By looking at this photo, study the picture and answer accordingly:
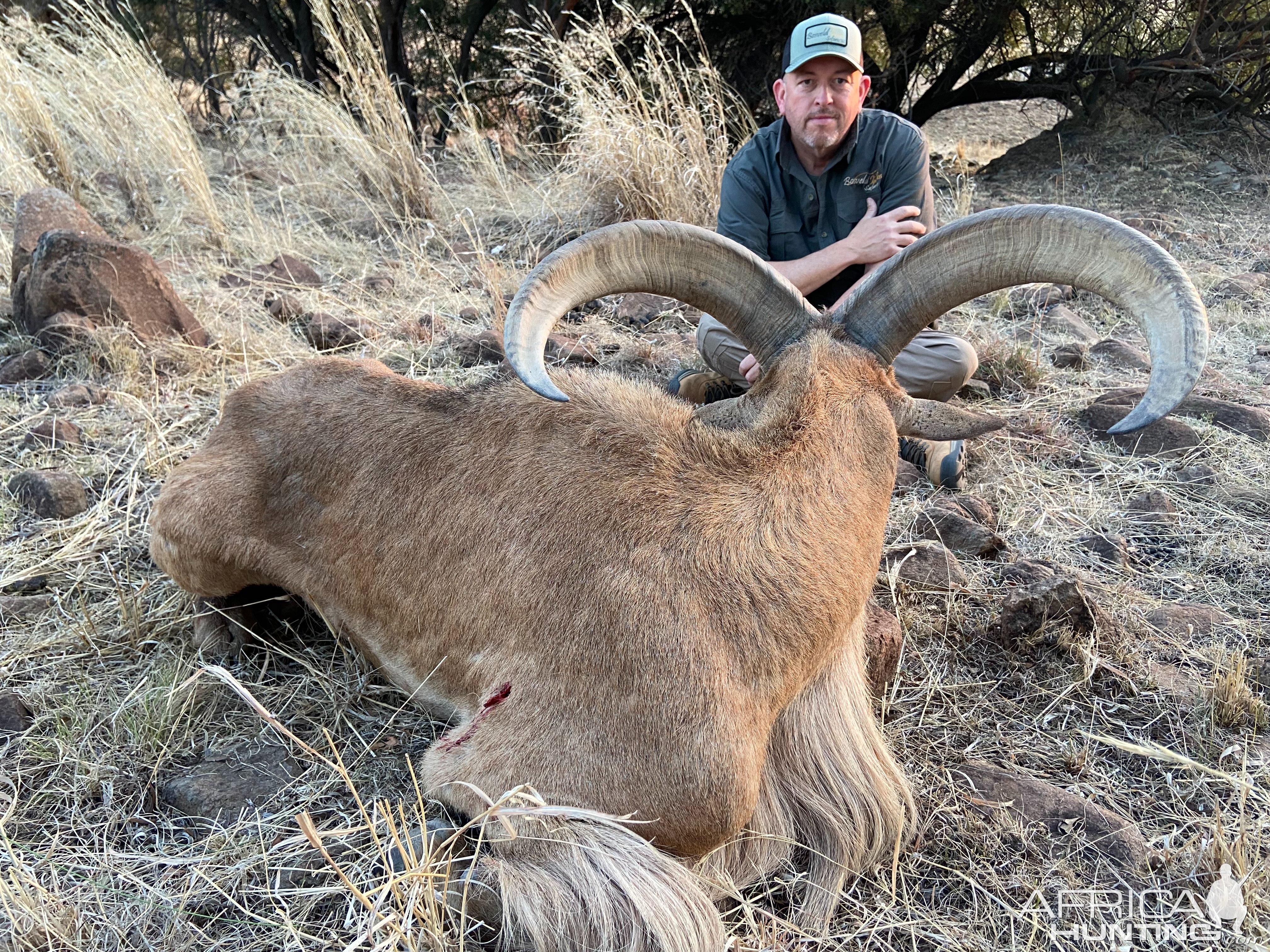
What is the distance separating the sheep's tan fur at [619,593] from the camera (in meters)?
2.17

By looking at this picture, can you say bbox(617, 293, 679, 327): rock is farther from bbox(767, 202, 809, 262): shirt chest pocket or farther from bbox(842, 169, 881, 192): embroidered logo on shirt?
bbox(842, 169, 881, 192): embroidered logo on shirt

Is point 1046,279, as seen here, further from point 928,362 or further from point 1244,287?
point 1244,287

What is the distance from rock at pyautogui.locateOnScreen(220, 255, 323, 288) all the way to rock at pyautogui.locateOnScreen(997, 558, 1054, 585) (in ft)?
15.5

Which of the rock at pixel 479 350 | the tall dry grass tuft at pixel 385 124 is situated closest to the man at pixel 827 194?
the rock at pixel 479 350

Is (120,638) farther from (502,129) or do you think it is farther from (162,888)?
(502,129)

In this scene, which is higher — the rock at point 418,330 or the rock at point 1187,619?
the rock at point 418,330

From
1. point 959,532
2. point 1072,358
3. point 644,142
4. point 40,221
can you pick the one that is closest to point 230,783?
point 959,532

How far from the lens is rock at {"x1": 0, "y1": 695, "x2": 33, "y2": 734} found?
2.85 metres

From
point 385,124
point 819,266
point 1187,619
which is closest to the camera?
point 1187,619

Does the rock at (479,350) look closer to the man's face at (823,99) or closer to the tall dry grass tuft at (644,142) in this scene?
the man's face at (823,99)

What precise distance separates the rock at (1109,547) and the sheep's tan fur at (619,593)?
1544mm

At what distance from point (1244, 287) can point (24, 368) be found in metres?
7.45

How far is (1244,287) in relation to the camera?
6188 mm

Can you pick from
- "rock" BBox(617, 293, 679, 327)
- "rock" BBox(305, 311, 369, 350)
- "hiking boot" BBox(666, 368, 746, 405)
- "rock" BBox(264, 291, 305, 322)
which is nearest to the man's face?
"hiking boot" BBox(666, 368, 746, 405)
